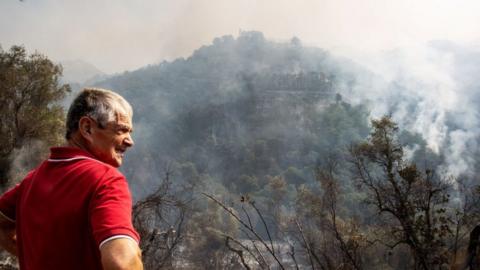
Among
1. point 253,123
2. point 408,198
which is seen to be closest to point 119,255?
point 408,198

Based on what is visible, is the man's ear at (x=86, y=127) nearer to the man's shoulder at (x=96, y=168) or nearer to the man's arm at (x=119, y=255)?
the man's shoulder at (x=96, y=168)

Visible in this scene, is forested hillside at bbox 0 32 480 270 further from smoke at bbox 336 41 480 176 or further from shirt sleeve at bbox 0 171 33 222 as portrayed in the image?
shirt sleeve at bbox 0 171 33 222

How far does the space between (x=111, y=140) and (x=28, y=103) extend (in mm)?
19199

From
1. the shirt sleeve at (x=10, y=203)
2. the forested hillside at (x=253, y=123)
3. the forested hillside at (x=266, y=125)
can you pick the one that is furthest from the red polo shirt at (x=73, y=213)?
the forested hillside at (x=253, y=123)

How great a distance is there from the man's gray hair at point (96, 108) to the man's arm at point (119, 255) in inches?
17.1

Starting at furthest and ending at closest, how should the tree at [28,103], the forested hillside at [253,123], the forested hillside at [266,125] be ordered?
the forested hillside at [266,125] → the forested hillside at [253,123] → the tree at [28,103]

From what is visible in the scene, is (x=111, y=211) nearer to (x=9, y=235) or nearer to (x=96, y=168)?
(x=96, y=168)

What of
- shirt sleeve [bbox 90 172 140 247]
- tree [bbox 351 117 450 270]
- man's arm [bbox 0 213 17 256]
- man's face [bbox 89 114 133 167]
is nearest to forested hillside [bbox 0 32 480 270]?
tree [bbox 351 117 450 270]

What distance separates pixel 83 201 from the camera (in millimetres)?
1140

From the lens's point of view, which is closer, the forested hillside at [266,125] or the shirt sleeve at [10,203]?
the shirt sleeve at [10,203]

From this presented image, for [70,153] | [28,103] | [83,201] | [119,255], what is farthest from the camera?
[28,103]

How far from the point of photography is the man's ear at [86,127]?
Answer: 4.40ft

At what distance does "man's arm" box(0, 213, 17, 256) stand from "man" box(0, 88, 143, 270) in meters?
0.02

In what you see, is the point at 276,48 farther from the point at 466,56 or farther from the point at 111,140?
the point at 111,140
